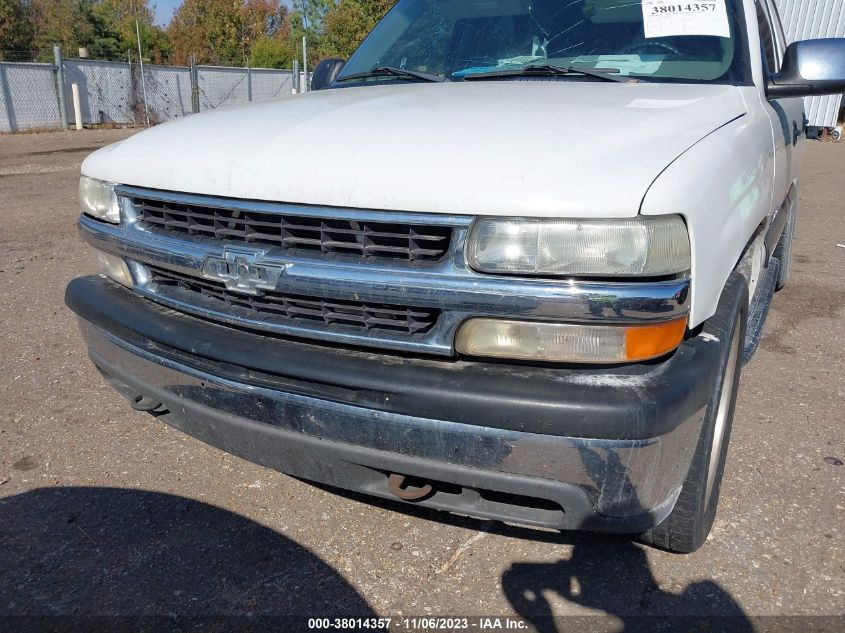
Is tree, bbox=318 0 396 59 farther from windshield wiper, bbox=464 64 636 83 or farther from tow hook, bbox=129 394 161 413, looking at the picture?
tow hook, bbox=129 394 161 413

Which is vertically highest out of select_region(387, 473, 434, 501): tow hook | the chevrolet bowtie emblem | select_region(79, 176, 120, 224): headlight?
select_region(79, 176, 120, 224): headlight

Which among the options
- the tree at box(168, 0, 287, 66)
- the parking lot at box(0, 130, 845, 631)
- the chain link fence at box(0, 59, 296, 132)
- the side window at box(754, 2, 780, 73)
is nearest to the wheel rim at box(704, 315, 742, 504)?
the parking lot at box(0, 130, 845, 631)

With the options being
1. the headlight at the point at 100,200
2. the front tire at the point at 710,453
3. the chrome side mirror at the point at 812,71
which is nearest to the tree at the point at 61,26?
the headlight at the point at 100,200

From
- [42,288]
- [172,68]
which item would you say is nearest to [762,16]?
[42,288]

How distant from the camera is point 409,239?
1.86m

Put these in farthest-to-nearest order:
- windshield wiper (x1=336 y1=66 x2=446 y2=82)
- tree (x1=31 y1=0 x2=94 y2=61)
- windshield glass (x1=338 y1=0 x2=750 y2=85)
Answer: tree (x1=31 y1=0 x2=94 y2=61), windshield wiper (x1=336 y1=66 x2=446 y2=82), windshield glass (x1=338 y1=0 x2=750 y2=85)

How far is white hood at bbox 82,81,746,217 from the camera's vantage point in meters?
1.75

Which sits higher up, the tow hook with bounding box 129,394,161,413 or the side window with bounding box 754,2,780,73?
the side window with bounding box 754,2,780,73

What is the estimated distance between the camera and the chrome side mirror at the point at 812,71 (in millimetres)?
2721

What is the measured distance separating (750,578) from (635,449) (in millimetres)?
839

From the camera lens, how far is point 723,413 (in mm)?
2434

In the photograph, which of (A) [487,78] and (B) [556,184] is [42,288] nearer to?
(A) [487,78]

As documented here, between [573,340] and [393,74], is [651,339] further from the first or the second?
[393,74]

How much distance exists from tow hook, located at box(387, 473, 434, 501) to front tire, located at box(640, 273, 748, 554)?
2.28 ft
